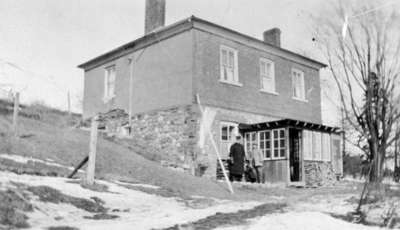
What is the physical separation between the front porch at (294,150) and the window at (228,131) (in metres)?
0.38

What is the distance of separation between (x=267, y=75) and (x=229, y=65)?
2.65 metres

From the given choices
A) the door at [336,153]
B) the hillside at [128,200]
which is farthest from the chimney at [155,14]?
the door at [336,153]

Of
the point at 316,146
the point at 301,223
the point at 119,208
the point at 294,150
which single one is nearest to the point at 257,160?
the point at 294,150

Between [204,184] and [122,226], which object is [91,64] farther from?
[122,226]

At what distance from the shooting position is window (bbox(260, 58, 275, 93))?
21694 millimetres

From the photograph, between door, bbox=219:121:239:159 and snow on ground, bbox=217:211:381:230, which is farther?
door, bbox=219:121:239:159

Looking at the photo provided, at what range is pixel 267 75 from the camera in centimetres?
2197

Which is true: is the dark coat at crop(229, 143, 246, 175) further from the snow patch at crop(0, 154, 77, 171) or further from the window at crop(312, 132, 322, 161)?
the window at crop(312, 132, 322, 161)

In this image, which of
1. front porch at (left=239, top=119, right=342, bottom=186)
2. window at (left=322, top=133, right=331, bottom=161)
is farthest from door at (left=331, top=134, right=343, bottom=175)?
window at (left=322, top=133, right=331, bottom=161)

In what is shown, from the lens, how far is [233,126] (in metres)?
19.7

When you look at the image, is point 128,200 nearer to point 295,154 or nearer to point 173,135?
point 173,135

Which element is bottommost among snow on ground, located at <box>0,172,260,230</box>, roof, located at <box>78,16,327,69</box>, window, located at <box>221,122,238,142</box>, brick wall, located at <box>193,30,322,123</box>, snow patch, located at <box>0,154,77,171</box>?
snow on ground, located at <box>0,172,260,230</box>

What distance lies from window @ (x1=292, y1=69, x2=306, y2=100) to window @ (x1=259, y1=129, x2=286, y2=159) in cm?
493

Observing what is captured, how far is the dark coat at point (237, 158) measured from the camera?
15123 millimetres
